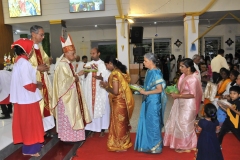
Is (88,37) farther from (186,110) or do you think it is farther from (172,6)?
(186,110)

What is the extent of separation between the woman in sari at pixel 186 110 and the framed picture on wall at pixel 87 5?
585cm

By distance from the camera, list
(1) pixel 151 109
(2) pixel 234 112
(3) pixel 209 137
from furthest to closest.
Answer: (1) pixel 151 109 → (2) pixel 234 112 → (3) pixel 209 137

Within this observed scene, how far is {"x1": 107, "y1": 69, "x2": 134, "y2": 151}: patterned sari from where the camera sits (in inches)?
129

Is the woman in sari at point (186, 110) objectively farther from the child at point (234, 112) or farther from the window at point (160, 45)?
the window at point (160, 45)

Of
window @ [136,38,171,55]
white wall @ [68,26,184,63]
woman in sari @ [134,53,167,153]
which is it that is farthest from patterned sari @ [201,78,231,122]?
window @ [136,38,171,55]

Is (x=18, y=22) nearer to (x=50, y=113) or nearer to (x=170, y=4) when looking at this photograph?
(x=170, y=4)

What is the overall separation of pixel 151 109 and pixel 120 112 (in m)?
0.45

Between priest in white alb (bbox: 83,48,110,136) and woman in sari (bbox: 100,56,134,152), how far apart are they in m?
0.67

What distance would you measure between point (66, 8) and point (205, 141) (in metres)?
7.61

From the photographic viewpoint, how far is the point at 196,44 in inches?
321

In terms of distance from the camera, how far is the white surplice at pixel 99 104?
4.00m

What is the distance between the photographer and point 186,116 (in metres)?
3.28

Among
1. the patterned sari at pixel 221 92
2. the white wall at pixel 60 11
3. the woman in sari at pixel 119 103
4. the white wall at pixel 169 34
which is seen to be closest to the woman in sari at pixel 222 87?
the patterned sari at pixel 221 92

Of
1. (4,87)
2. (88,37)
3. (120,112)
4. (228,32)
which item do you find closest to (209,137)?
(120,112)
